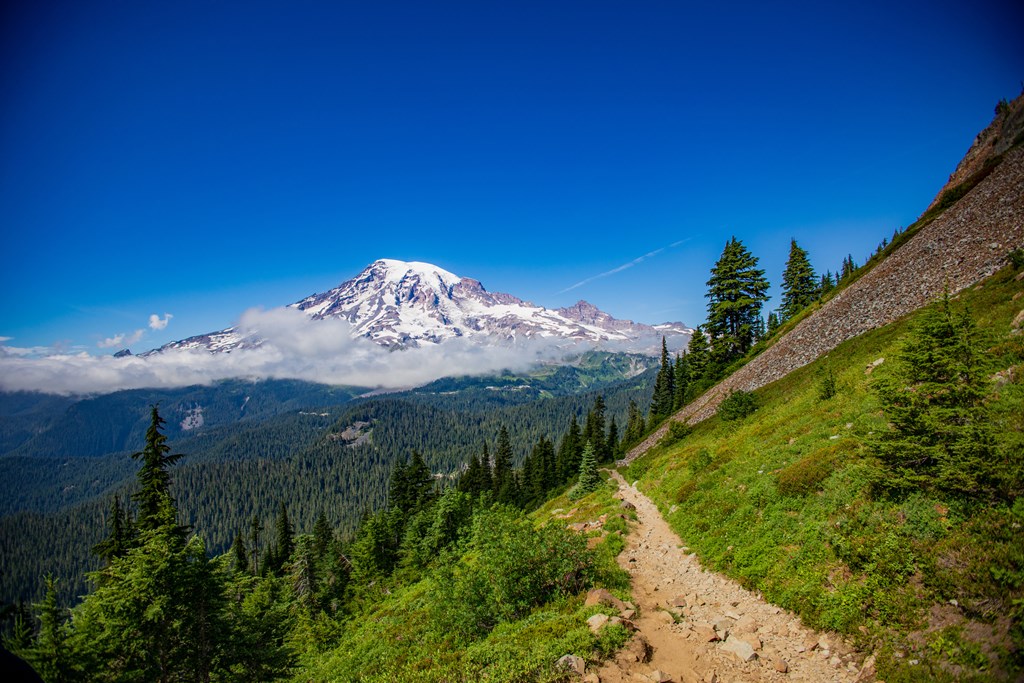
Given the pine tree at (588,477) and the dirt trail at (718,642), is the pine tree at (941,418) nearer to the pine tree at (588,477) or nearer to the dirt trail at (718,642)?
the dirt trail at (718,642)

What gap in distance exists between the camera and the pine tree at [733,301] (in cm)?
5494

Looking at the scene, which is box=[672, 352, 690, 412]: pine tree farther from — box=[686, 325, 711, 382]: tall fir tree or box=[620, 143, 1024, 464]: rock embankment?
box=[620, 143, 1024, 464]: rock embankment

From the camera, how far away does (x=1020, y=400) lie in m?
12.4

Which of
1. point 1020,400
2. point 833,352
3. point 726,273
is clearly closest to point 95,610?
point 1020,400

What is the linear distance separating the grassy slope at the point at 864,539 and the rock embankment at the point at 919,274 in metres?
11.2

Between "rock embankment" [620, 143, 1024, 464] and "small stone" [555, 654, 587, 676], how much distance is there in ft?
121

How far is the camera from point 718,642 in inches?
426

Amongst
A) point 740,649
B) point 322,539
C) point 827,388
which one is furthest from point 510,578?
point 322,539

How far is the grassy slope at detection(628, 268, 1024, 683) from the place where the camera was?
7.94m

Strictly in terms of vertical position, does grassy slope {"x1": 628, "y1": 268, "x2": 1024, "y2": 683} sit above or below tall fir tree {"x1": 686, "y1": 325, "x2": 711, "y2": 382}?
below

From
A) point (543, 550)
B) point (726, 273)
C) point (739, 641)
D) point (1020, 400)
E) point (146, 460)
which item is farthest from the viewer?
point (726, 273)

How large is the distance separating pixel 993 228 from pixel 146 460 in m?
65.2

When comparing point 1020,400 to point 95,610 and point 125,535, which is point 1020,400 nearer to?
point 95,610

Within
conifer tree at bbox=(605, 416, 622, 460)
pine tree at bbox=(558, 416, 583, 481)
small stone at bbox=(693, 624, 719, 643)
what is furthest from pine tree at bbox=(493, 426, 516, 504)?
small stone at bbox=(693, 624, 719, 643)
